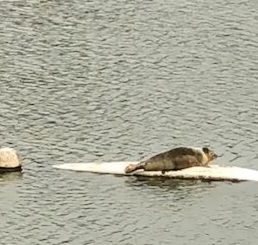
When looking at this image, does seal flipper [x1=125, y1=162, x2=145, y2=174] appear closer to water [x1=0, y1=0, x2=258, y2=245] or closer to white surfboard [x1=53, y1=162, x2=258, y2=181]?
white surfboard [x1=53, y1=162, x2=258, y2=181]

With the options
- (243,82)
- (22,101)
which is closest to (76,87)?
(22,101)

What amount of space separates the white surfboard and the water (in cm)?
28

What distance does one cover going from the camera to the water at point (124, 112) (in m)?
36.7

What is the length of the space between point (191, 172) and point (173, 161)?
656mm

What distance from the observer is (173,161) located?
129 ft

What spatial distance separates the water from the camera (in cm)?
3666

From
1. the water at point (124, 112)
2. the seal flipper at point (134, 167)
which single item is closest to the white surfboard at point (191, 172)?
the seal flipper at point (134, 167)

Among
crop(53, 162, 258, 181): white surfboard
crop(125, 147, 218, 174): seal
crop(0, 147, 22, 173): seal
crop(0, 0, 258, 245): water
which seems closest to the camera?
crop(0, 0, 258, 245): water

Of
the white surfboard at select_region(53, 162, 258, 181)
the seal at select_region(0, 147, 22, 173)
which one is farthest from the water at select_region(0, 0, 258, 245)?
the seal at select_region(0, 147, 22, 173)

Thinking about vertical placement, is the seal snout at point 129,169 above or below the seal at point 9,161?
below

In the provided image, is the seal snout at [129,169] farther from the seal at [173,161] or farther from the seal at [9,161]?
the seal at [9,161]

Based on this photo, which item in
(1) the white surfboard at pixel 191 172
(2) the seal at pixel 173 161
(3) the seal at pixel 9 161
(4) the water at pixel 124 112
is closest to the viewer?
(4) the water at pixel 124 112

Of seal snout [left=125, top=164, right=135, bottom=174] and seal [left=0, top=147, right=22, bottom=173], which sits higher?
seal [left=0, top=147, right=22, bottom=173]

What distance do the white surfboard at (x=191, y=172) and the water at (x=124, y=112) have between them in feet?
0.90
